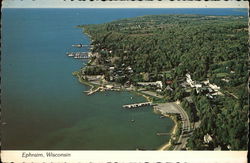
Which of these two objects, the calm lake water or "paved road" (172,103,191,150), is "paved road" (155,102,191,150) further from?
the calm lake water

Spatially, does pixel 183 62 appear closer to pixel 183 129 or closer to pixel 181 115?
pixel 181 115

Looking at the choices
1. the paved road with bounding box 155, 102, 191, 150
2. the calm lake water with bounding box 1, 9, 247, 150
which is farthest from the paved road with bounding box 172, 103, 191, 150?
the calm lake water with bounding box 1, 9, 247, 150

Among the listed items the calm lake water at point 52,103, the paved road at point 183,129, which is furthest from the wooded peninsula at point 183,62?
the calm lake water at point 52,103

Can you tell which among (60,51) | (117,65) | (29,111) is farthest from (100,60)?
(29,111)

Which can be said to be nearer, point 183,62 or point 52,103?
point 52,103

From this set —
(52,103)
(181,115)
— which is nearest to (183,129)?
(181,115)

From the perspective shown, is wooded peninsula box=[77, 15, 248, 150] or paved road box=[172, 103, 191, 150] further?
wooded peninsula box=[77, 15, 248, 150]

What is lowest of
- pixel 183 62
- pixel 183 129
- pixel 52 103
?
pixel 183 129
